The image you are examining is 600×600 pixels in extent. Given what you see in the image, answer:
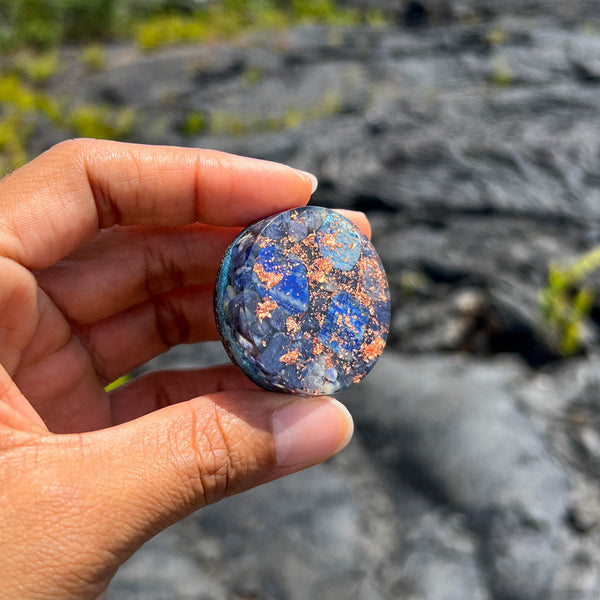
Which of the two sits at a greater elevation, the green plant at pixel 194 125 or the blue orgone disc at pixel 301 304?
the blue orgone disc at pixel 301 304

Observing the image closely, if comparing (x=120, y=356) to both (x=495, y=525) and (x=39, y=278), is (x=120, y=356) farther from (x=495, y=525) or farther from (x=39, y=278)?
(x=495, y=525)

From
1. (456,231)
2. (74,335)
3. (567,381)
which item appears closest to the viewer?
(74,335)

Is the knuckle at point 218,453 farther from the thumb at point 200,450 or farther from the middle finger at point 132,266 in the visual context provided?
the middle finger at point 132,266

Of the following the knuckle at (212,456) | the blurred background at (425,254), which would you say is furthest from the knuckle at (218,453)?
the blurred background at (425,254)

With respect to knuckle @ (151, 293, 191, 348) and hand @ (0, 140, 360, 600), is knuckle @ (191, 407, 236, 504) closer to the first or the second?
hand @ (0, 140, 360, 600)

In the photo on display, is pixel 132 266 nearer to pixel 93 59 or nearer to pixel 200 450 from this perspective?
pixel 200 450

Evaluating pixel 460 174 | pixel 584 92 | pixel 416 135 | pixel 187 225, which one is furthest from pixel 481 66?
pixel 187 225

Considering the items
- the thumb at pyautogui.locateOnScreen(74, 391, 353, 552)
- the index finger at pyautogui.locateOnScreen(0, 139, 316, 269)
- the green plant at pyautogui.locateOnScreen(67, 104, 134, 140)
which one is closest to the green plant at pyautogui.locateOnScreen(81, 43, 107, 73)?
the green plant at pyautogui.locateOnScreen(67, 104, 134, 140)
